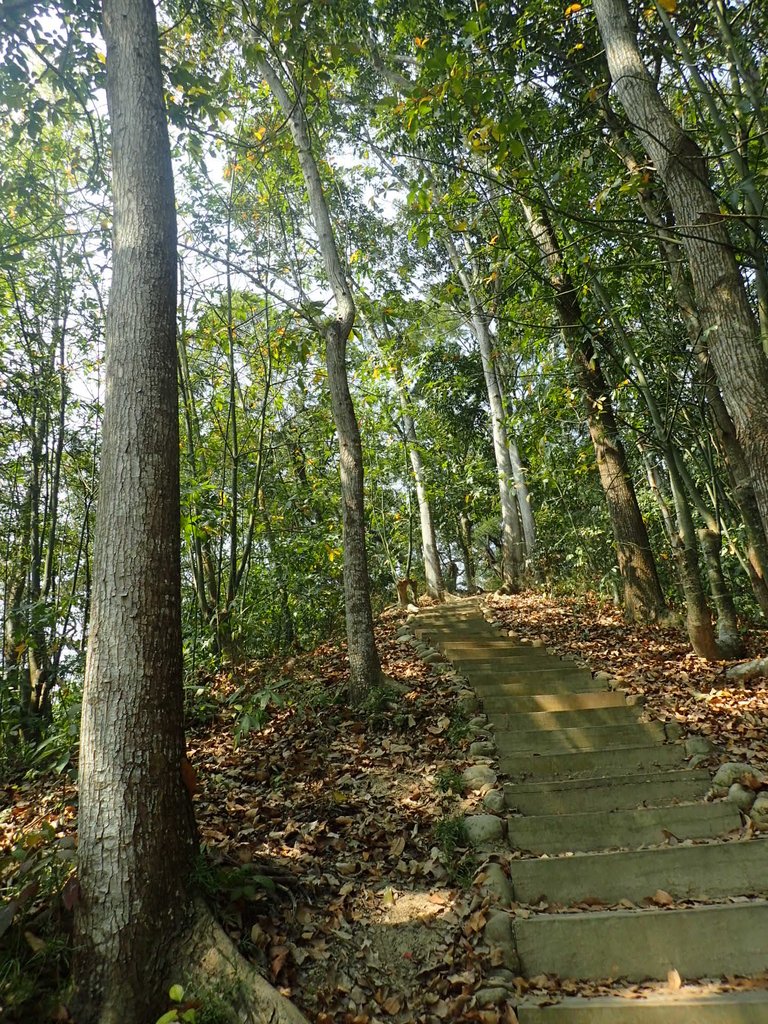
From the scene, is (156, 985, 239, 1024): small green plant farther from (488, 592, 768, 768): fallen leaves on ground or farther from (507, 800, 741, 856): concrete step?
(488, 592, 768, 768): fallen leaves on ground

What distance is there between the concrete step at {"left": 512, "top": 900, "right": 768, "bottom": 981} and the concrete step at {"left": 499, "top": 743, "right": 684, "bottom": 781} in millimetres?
1486

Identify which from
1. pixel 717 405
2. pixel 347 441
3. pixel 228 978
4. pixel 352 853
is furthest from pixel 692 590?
pixel 228 978

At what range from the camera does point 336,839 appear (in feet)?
12.0

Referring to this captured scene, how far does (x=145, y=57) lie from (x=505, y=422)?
7.68m

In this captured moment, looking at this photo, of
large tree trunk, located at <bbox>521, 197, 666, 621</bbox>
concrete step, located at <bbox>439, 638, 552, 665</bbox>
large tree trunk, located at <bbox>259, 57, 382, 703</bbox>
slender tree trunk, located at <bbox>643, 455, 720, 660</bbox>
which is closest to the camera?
large tree trunk, located at <bbox>259, 57, 382, 703</bbox>

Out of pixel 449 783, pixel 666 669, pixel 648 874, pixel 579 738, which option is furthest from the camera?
pixel 666 669

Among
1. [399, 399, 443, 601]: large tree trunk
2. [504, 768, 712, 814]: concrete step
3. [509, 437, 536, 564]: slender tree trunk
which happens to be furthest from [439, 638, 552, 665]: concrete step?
[399, 399, 443, 601]: large tree trunk

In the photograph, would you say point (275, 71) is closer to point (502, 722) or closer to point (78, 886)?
point (502, 722)

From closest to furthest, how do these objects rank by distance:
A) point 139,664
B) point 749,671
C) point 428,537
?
point 139,664 < point 749,671 < point 428,537

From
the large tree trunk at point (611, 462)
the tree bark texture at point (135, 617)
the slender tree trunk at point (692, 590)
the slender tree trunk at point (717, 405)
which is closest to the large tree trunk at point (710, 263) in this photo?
the slender tree trunk at point (717, 405)

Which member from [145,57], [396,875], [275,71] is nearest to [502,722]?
[396,875]

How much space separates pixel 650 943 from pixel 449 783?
164cm

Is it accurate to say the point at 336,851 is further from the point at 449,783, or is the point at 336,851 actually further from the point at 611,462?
the point at 611,462

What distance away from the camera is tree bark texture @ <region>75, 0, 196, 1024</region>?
2.38m
